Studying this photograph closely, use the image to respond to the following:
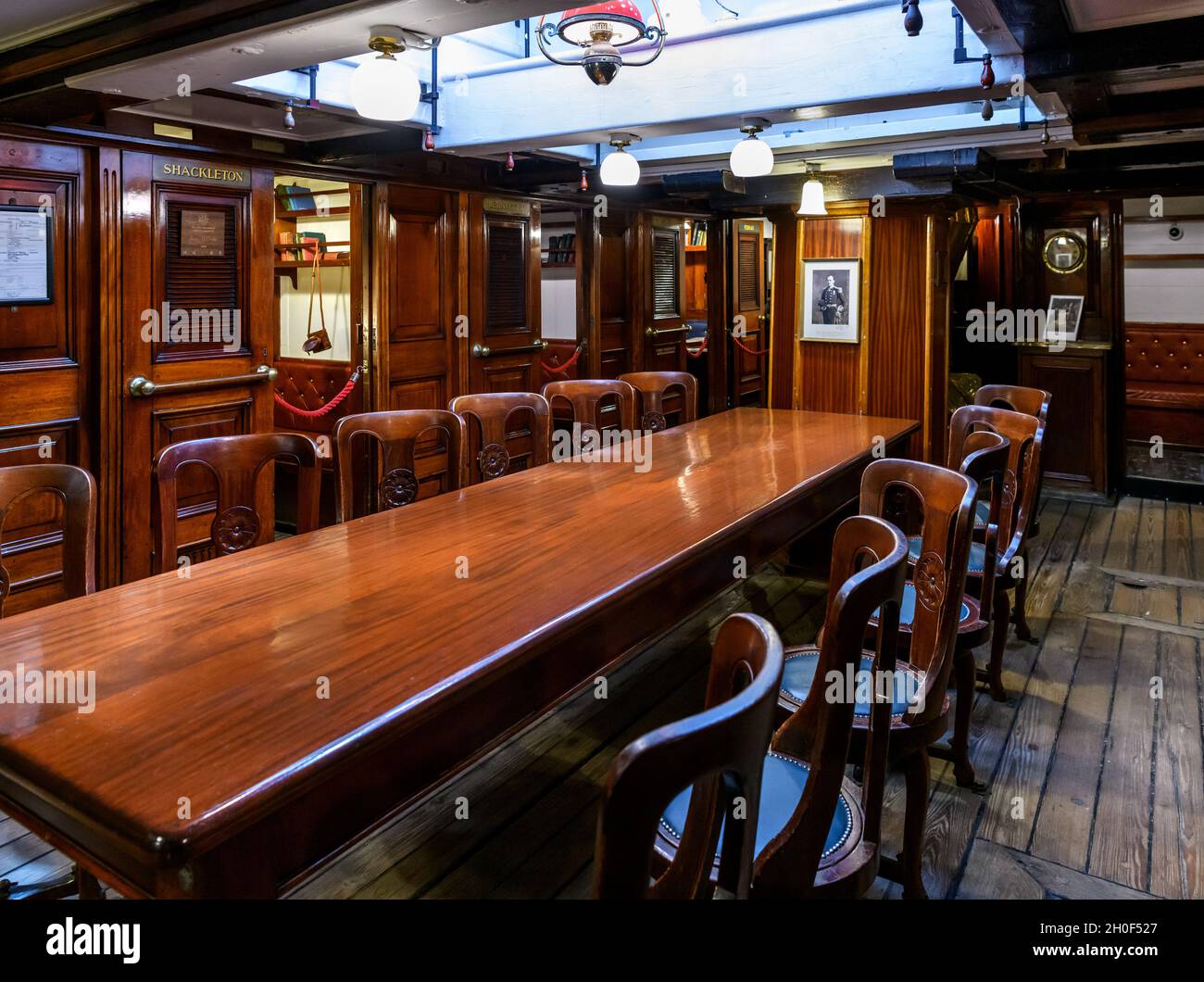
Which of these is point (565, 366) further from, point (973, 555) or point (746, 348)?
point (973, 555)

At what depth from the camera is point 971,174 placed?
214 inches

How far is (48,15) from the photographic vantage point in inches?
113

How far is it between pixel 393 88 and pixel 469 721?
1.90m

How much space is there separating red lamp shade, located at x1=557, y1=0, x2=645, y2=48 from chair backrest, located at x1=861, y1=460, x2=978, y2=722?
1.54 metres

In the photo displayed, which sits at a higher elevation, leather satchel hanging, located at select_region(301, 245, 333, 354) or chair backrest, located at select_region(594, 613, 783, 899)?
leather satchel hanging, located at select_region(301, 245, 333, 354)

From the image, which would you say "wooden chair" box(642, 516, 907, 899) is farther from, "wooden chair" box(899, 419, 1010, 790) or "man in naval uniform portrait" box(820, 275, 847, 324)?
"man in naval uniform portrait" box(820, 275, 847, 324)

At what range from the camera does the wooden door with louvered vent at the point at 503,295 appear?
6195mm

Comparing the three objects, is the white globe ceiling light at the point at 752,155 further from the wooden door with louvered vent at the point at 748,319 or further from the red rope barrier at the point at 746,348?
the red rope barrier at the point at 746,348

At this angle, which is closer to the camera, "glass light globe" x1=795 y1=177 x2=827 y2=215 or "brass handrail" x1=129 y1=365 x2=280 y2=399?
"brass handrail" x1=129 y1=365 x2=280 y2=399

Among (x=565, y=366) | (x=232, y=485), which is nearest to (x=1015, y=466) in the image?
(x=232, y=485)

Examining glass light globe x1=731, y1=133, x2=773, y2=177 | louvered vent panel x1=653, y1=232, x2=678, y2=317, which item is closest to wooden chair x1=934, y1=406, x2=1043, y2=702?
glass light globe x1=731, y1=133, x2=773, y2=177

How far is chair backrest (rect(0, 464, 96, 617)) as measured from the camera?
2.12 meters

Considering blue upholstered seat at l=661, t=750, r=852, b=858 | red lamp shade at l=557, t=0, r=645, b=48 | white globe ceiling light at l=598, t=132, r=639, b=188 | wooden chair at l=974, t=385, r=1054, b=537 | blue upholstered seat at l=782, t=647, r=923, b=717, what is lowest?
blue upholstered seat at l=661, t=750, r=852, b=858
